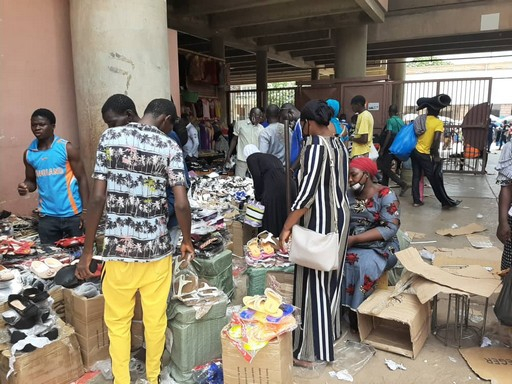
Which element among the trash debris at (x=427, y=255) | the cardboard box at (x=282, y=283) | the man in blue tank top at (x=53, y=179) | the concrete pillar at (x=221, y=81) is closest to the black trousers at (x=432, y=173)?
the trash debris at (x=427, y=255)

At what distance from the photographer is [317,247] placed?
8.77ft

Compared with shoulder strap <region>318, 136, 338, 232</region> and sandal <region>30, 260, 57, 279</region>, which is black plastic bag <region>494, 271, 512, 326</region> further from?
sandal <region>30, 260, 57, 279</region>

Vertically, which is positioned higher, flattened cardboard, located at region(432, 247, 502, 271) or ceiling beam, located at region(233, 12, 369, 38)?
ceiling beam, located at region(233, 12, 369, 38)

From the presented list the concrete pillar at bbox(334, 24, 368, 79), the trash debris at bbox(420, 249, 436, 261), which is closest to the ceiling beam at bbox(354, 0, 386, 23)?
the concrete pillar at bbox(334, 24, 368, 79)

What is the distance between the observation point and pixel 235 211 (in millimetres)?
5531

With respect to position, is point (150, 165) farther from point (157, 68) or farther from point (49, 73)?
point (49, 73)

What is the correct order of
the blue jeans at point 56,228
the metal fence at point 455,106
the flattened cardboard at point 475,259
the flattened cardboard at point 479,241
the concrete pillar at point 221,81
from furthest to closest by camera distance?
the concrete pillar at point 221,81 < the metal fence at point 455,106 < the flattened cardboard at point 479,241 < the flattened cardboard at point 475,259 < the blue jeans at point 56,228

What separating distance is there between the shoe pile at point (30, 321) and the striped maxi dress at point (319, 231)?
1588mm

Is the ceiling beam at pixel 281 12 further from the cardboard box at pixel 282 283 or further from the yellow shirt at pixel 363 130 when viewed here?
the cardboard box at pixel 282 283

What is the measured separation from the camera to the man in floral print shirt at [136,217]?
228cm

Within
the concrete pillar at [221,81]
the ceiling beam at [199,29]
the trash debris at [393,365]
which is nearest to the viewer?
the trash debris at [393,365]

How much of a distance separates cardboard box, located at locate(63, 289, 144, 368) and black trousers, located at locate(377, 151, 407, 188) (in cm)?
680

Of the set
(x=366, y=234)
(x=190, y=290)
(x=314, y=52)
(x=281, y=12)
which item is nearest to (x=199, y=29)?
(x=281, y=12)

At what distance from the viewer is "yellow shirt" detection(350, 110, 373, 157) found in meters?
7.17
